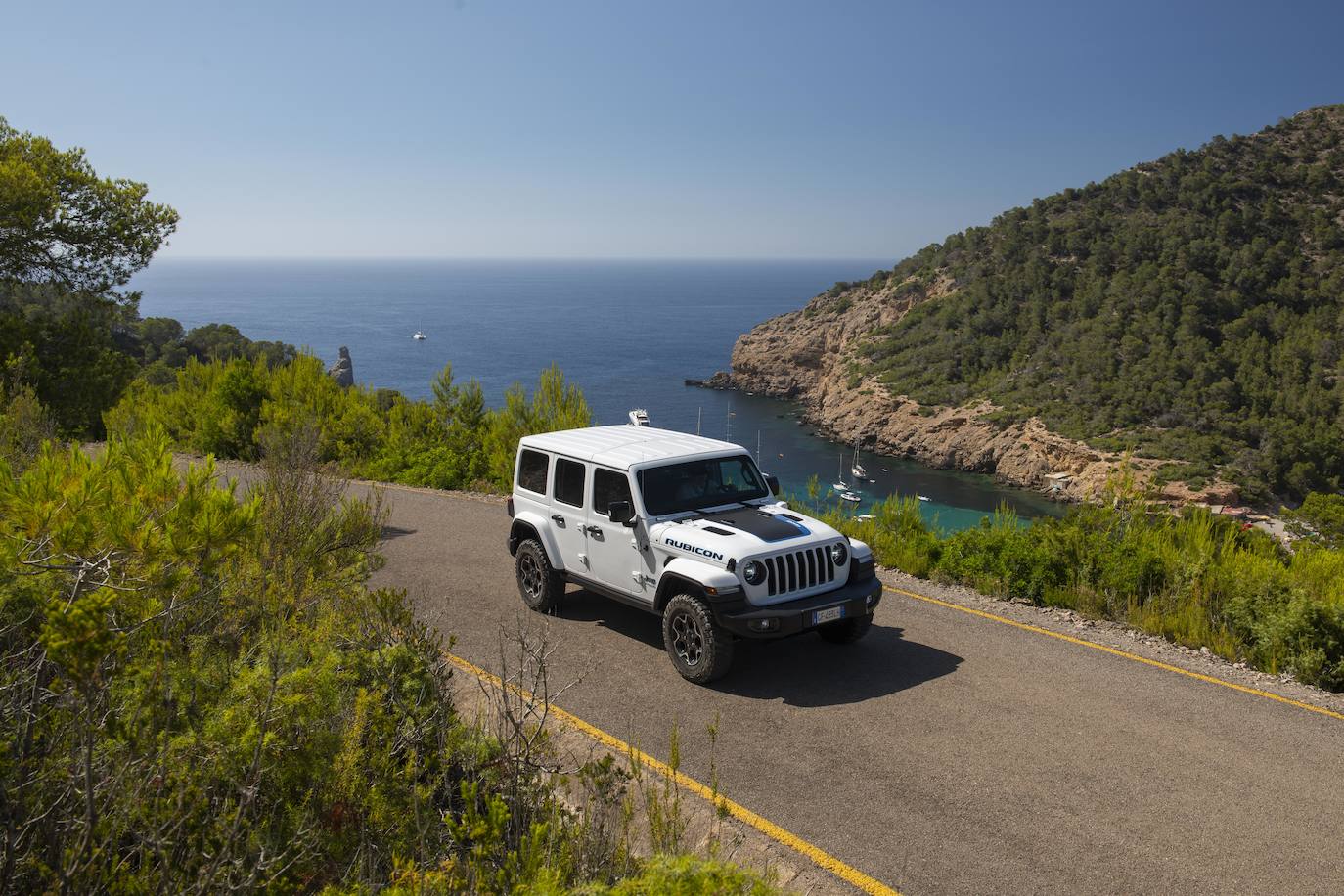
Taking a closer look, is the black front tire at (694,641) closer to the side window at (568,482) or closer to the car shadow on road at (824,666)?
the car shadow on road at (824,666)

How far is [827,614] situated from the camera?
713 centimetres

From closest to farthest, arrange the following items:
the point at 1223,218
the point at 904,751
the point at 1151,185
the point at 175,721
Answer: the point at 175,721
the point at 904,751
the point at 1223,218
the point at 1151,185

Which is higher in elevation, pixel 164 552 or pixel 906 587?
pixel 164 552

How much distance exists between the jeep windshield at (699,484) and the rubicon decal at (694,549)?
466mm

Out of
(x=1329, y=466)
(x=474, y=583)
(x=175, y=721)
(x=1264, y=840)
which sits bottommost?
(x=1329, y=466)

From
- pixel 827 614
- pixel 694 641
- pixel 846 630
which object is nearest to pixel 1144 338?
pixel 846 630

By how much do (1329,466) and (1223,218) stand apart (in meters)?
25.5

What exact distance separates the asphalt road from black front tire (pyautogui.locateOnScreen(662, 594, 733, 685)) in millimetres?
176

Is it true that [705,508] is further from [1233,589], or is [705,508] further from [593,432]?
[1233,589]

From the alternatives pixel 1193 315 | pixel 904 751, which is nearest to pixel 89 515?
pixel 904 751

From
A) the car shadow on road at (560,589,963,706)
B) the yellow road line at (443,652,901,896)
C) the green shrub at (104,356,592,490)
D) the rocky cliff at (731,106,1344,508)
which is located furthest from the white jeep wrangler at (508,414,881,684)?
the rocky cliff at (731,106,1344,508)

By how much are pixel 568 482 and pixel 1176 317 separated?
6667cm

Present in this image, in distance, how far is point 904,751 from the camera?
19.7 ft

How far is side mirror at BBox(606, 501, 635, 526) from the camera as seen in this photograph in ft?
25.5
